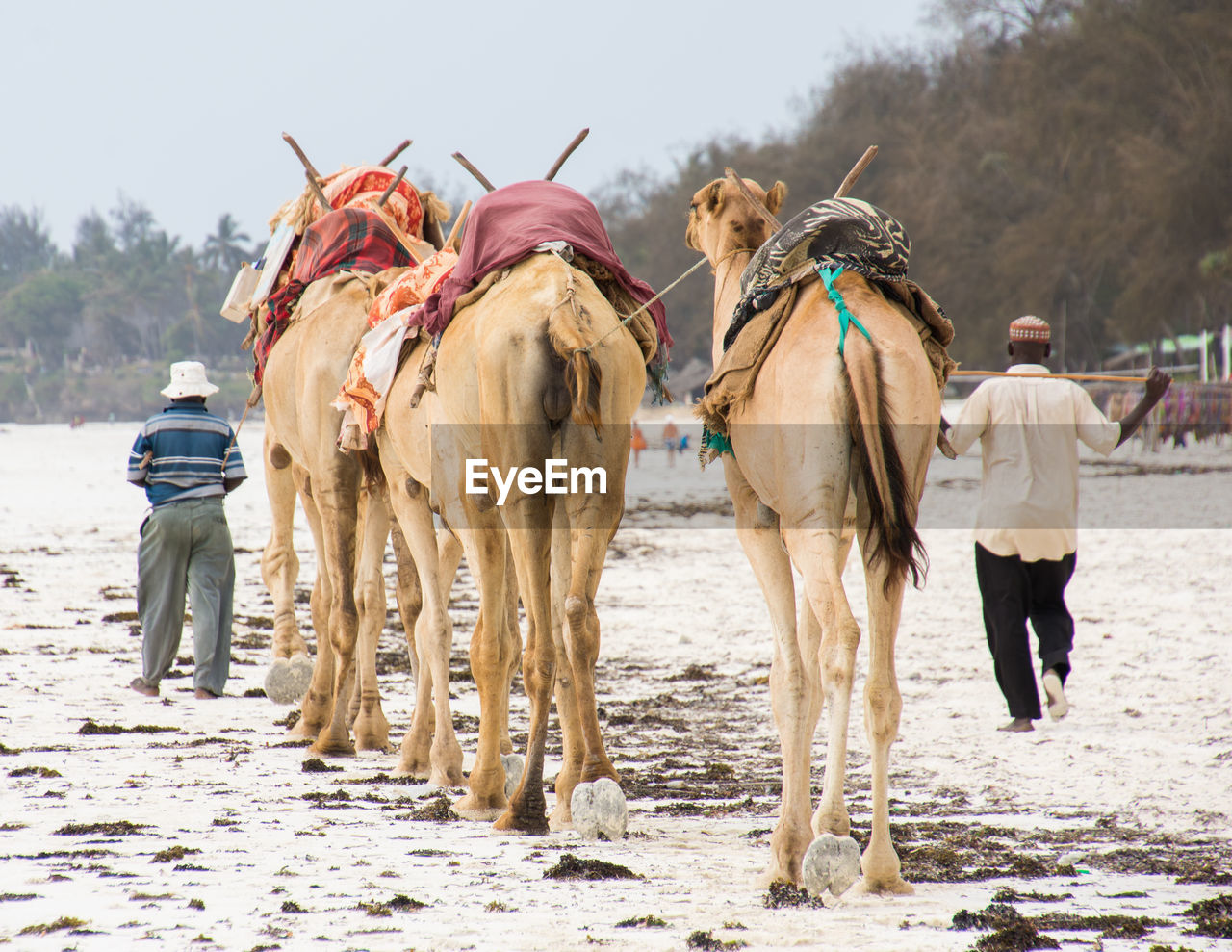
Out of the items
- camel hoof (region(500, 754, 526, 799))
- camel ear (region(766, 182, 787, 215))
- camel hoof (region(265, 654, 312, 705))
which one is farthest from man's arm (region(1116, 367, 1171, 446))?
camel hoof (region(265, 654, 312, 705))

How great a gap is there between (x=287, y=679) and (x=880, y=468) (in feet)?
17.6

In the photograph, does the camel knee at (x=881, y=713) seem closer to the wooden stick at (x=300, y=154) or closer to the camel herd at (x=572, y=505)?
the camel herd at (x=572, y=505)

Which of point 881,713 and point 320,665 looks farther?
point 320,665

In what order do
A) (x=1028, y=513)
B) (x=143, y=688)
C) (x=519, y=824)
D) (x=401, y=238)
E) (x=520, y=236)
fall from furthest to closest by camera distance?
(x=143, y=688), (x=401, y=238), (x=1028, y=513), (x=520, y=236), (x=519, y=824)

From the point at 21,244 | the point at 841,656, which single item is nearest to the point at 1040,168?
the point at 841,656

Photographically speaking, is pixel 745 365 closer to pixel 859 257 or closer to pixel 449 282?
pixel 859 257

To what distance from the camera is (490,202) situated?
6.41 meters

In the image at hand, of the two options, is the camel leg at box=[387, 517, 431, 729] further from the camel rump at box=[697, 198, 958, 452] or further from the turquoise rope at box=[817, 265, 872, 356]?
the turquoise rope at box=[817, 265, 872, 356]

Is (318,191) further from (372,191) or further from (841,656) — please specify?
(841,656)

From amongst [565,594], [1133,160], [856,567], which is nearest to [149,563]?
[565,594]

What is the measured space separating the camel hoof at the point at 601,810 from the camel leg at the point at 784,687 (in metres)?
0.72

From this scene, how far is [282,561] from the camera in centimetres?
997

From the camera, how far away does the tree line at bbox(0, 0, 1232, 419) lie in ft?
131

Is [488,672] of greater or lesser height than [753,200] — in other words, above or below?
below
